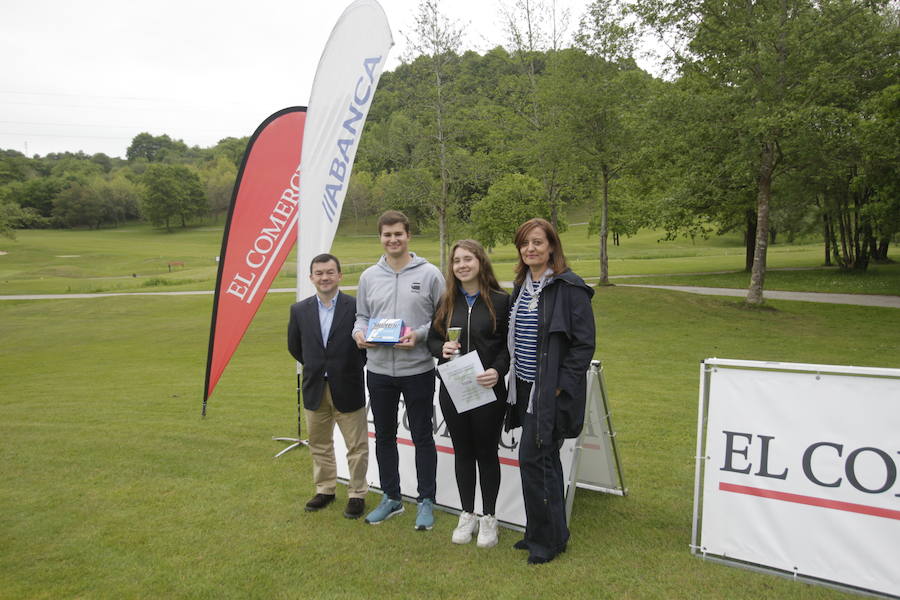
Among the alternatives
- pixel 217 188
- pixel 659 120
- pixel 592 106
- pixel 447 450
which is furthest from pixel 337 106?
pixel 217 188

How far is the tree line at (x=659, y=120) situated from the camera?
13703mm

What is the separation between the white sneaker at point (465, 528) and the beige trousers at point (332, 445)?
2.97 feet

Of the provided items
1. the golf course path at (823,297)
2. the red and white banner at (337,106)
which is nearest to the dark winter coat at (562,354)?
the red and white banner at (337,106)

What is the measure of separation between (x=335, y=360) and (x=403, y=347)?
0.68m

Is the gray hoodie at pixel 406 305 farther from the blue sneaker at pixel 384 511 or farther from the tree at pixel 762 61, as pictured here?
the tree at pixel 762 61

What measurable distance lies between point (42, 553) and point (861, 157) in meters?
18.7

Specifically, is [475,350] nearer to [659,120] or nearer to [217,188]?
[659,120]

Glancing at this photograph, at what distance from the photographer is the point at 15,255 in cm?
5253

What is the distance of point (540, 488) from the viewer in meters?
3.46

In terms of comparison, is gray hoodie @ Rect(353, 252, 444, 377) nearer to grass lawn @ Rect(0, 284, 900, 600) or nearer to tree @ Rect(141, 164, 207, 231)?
grass lawn @ Rect(0, 284, 900, 600)

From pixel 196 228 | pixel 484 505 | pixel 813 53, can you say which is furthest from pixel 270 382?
pixel 196 228

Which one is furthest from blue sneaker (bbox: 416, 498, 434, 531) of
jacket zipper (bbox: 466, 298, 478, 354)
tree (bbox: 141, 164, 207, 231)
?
tree (bbox: 141, 164, 207, 231)

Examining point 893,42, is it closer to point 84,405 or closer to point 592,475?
point 592,475

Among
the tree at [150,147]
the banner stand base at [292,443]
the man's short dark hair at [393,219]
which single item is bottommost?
the banner stand base at [292,443]
